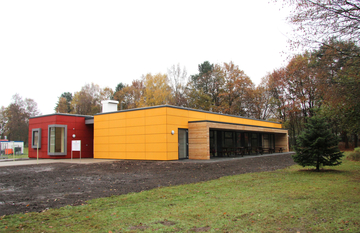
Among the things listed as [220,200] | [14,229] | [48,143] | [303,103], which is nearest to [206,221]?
[220,200]

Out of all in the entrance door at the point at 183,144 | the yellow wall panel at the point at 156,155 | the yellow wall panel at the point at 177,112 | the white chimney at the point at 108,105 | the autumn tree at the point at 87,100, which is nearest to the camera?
the yellow wall panel at the point at 156,155

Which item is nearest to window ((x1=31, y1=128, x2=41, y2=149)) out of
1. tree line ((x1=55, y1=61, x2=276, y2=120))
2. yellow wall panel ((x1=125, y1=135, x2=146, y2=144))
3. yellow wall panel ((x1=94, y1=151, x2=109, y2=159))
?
yellow wall panel ((x1=94, y1=151, x2=109, y2=159))

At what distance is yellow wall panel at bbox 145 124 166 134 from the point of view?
57.9 ft

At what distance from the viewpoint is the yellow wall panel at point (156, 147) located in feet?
57.6

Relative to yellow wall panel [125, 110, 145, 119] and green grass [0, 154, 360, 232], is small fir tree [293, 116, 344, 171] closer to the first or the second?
green grass [0, 154, 360, 232]

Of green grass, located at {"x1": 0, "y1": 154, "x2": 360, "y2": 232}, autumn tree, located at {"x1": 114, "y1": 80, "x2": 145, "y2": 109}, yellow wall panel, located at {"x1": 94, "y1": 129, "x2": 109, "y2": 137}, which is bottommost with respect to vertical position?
green grass, located at {"x1": 0, "y1": 154, "x2": 360, "y2": 232}

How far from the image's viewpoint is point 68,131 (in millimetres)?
23281

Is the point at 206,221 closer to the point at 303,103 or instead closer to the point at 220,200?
the point at 220,200

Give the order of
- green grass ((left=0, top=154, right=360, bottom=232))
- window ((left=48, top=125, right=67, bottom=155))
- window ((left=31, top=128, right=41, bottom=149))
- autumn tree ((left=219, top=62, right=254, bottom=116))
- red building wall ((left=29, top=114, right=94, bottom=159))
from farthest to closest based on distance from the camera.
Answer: autumn tree ((left=219, top=62, right=254, bottom=116))
window ((left=31, top=128, right=41, bottom=149))
red building wall ((left=29, top=114, right=94, bottom=159))
window ((left=48, top=125, right=67, bottom=155))
green grass ((left=0, top=154, right=360, bottom=232))

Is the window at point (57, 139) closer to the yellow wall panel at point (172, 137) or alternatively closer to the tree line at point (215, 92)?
the yellow wall panel at point (172, 137)

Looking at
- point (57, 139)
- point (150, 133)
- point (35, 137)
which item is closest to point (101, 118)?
point (57, 139)

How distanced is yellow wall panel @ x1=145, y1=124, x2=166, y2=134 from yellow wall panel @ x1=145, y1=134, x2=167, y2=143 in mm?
212

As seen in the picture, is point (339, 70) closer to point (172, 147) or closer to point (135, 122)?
point (172, 147)

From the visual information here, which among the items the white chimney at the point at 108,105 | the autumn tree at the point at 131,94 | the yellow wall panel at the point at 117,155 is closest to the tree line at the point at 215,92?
the autumn tree at the point at 131,94
